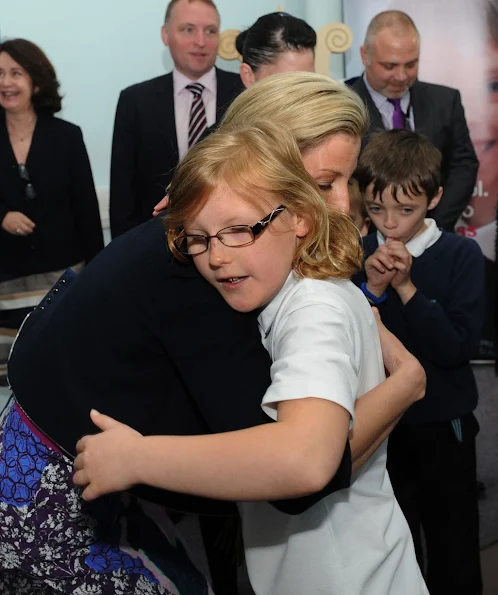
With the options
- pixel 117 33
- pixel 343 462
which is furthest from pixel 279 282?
pixel 117 33

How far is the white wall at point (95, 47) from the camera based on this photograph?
15.4 ft

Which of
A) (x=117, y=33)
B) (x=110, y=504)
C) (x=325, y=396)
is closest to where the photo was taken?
(x=325, y=396)

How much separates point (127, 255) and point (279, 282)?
0.24 metres

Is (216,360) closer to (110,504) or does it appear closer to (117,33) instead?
(110,504)

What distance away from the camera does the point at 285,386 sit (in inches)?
44.8

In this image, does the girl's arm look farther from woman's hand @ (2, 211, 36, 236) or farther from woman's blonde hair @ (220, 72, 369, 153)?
woman's hand @ (2, 211, 36, 236)

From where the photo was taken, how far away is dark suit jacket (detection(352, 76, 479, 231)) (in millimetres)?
4195

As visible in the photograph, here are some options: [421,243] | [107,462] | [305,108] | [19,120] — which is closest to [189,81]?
[19,120]

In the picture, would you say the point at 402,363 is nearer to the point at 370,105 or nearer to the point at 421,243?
the point at 421,243

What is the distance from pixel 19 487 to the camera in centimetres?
Answer: 145

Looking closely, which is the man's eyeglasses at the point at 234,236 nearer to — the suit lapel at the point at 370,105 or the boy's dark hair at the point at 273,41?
the boy's dark hair at the point at 273,41

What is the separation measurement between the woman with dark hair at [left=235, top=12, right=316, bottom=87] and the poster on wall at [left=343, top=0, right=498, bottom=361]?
179 centimetres

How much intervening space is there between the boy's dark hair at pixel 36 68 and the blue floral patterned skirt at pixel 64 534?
2.76 metres

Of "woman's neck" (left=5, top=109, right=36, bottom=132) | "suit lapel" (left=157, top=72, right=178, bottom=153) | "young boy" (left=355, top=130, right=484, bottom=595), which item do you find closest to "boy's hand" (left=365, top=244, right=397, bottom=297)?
"young boy" (left=355, top=130, right=484, bottom=595)
